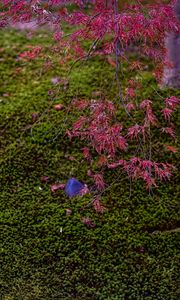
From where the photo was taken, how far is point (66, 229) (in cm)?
330

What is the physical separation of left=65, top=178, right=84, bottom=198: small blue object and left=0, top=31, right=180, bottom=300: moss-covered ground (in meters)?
0.06

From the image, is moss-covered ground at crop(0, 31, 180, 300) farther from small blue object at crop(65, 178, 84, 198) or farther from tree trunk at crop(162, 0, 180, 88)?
tree trunk at crop(162, 0, 180, 88)

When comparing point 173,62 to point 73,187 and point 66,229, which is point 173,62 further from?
point 66,229

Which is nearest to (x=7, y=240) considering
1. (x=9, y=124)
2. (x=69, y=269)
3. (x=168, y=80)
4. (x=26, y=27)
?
(x=69, y=269)

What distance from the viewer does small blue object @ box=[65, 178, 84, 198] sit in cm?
354

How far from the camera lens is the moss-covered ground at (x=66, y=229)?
9.75 ft

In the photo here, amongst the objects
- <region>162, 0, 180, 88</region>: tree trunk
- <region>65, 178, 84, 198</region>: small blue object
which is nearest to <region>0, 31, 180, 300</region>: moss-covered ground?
<region>65, 178, 84, 198</region>: small blue object

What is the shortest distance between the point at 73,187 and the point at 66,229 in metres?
0.39

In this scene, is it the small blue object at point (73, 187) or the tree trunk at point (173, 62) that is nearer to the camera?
the small blue object at point (73, 187)

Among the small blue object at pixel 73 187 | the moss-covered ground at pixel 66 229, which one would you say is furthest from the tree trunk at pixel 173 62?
the small blue object at pixel 73 187

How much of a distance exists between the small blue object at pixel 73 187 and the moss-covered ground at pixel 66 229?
57mm

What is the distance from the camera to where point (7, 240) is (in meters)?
3.26

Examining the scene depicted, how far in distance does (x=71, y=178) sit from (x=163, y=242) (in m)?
0.91

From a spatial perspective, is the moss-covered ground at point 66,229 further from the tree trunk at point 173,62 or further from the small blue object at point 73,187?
the tree trunk at point 173,62
